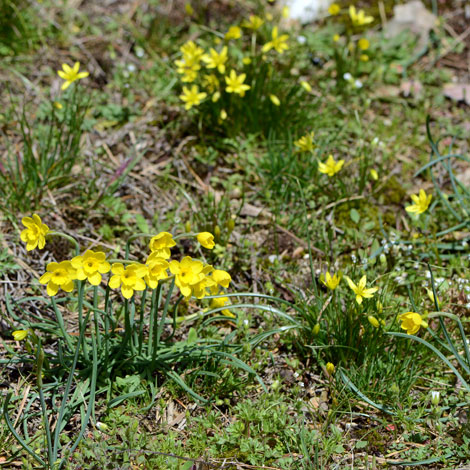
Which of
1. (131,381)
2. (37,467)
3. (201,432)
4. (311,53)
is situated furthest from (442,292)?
(311,53)

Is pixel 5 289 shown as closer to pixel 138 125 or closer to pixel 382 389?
pixel 138 125

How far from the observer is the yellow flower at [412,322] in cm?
220

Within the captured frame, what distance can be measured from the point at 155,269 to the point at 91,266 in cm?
24

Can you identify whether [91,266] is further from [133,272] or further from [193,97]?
[193,97]

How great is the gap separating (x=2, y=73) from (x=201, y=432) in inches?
128

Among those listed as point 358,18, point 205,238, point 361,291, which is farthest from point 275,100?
point 205,238

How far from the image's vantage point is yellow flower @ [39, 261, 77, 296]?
1955 millimetres

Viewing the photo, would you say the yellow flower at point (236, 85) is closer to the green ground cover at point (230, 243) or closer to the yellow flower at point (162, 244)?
the green ground cover at point (230, 243)

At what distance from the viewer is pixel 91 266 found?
198cm

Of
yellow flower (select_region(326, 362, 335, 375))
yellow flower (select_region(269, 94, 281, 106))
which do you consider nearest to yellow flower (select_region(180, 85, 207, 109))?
yellow flower (select_region(269, 94, 281, 106))

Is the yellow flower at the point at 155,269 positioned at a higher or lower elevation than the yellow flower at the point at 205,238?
lower

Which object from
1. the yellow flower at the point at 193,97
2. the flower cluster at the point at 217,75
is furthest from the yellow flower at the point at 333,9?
the yellow flower at the point at 193,97

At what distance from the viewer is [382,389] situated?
244 centimetres

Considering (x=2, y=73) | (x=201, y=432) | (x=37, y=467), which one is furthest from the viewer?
(x=2, y=73)
